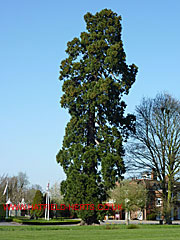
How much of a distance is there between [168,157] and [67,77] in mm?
10892

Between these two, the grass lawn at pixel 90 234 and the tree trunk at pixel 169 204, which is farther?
the tree trunk at pixel 169 204

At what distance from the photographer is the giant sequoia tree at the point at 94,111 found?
2686cm

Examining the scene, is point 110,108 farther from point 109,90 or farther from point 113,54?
point 113,54

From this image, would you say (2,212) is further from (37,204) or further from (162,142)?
(162,142)

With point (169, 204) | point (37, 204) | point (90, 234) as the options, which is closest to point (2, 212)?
point (37, 204)

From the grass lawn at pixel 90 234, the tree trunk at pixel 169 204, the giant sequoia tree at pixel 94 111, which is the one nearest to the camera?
the grass lawn at pixel 90 234

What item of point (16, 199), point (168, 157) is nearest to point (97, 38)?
point (168, 157)

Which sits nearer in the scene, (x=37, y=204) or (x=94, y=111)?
(x=94, y=111)

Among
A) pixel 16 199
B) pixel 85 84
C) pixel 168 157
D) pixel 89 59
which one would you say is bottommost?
pixel 16 199

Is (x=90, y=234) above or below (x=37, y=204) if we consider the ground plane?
above

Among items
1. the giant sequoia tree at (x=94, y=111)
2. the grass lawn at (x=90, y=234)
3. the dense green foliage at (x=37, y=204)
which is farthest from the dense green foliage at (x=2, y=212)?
the grass lawn at (x=90, y=234)

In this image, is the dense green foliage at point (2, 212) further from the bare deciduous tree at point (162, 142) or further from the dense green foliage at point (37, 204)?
the bare deciduous tree at point (162, 142)

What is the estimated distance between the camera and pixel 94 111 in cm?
2761

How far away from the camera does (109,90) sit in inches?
1089
